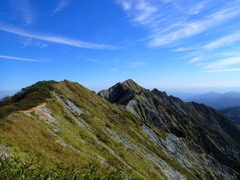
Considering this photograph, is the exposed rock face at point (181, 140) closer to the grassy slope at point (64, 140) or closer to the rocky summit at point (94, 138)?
the rocky summit at point (94, 138)

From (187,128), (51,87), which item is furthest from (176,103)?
(51,87)

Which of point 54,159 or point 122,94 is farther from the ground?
point 122,94

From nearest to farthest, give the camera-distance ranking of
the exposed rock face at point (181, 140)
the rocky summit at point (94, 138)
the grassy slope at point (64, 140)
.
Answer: the grassy slope at point (64, 140) < the rocky summit at point (94, 138) < the exposed rock face at point (181, 140)

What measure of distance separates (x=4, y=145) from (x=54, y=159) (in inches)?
188

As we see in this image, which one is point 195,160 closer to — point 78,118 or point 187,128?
point 187,128

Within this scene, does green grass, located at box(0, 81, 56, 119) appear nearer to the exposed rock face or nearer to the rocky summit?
the rocky summit

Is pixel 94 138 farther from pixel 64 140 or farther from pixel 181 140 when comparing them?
pixel 181 140

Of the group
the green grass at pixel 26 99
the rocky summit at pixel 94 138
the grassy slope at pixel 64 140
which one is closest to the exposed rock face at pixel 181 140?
the rocky summit at pixel 94 138

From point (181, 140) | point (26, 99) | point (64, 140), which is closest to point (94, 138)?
point (64, 140)

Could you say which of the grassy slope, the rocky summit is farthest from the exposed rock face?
the grassy slope

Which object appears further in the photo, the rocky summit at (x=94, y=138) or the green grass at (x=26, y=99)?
the green grass at (x=26, y=99)

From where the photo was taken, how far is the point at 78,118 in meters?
42.8

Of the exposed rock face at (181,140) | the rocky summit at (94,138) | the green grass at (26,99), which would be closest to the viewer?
the rocky summit at (94,138)

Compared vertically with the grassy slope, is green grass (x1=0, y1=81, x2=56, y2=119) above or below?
above
